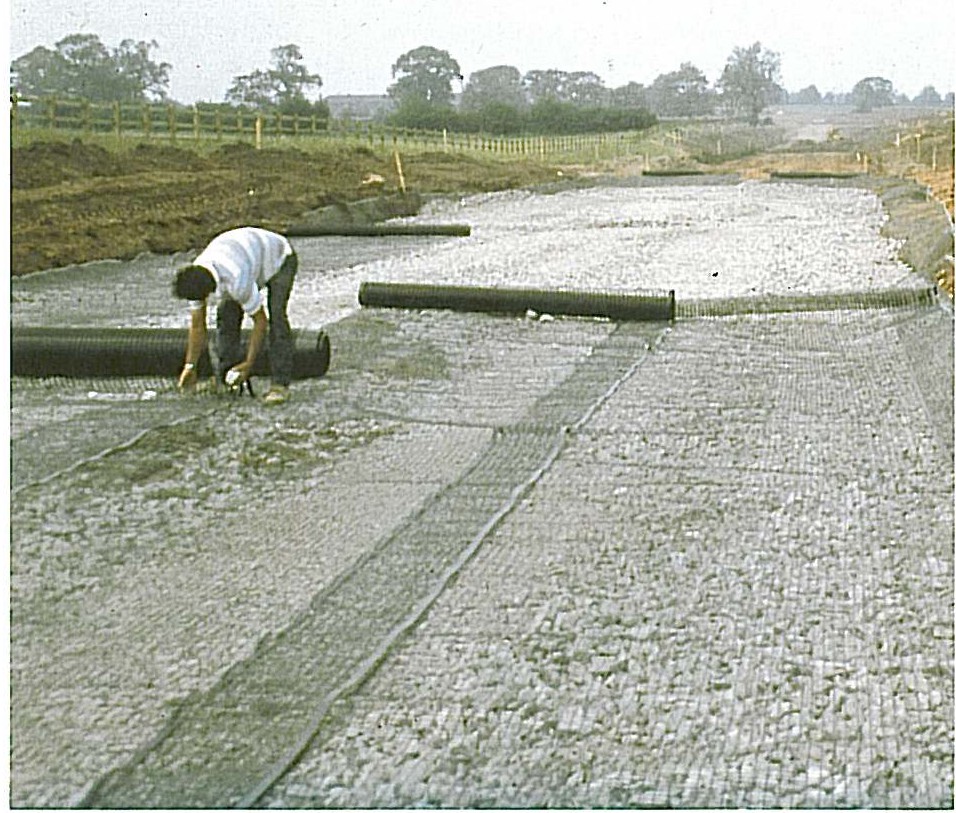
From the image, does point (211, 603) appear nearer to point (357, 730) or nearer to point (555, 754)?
point (357, 730)

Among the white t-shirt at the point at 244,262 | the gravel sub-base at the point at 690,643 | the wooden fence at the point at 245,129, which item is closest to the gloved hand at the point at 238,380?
the white t-shirt at the point at 244,262

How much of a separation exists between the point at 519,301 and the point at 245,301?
97.6 inches

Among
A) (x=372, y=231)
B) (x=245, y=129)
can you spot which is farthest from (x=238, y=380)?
(x=372, y=231)

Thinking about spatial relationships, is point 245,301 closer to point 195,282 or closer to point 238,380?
point 195,282

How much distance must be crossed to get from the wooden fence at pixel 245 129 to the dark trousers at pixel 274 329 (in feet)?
3.60

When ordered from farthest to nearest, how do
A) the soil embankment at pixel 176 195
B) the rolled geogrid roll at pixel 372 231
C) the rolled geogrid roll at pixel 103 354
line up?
the rolled geogrid roll at pixel 372 231 < the soil embankment at pixel 176 195 < the rolled geogrid roll at pixel 103 354

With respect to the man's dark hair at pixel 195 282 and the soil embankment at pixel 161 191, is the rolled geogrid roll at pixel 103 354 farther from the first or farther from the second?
the soil embankment at pixel 161 191

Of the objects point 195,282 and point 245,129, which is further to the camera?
point 245,129

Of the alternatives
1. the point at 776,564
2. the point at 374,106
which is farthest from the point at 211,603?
the point at 374,106

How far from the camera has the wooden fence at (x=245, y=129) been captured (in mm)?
6242

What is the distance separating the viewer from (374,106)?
3.61m

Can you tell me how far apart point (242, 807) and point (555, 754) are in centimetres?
51

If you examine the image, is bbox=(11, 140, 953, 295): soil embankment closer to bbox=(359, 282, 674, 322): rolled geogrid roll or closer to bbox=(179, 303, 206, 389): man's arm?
bbox=(359, 282, 674, 322): rolled geogrid roll

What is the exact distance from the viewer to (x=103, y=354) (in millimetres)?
4797
